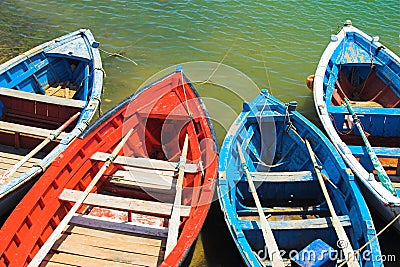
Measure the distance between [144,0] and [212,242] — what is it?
33.1 feet

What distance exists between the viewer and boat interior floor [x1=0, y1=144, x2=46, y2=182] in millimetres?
7174

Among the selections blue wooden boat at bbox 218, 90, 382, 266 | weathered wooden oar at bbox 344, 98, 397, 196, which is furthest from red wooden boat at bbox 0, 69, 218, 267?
weathered wooden oar at bbox 344, 98, 397, 196

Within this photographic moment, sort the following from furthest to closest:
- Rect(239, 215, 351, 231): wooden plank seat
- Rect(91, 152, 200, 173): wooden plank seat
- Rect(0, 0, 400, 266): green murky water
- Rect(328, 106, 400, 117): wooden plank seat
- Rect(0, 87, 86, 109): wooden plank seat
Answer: Rect(0, 0, 400, 266): green murky water
Rect(328, 106, 400, 117): wooden plank seat
Rect(0, 87, 86, 109): wooden plank seat
Rect(91, 152, 200, 173): wooden plank seat
Rect(239, 215, 351, 231): wooden plank seat

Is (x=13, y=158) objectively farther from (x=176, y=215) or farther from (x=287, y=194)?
(x=287, y=194)

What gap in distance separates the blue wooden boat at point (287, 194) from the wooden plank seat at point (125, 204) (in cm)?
74

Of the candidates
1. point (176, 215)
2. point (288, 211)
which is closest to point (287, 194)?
point (288, 211)

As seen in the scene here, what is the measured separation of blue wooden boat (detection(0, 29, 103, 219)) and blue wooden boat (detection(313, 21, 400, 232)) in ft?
13.5

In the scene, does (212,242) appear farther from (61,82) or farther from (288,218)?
(61,82)

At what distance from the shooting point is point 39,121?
324 inches

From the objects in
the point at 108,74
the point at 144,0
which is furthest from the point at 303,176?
the point at 144,0

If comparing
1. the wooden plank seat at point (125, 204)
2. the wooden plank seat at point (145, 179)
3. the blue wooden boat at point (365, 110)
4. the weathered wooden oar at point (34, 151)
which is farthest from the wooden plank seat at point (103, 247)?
the blue wooden boat at point (365, 110)

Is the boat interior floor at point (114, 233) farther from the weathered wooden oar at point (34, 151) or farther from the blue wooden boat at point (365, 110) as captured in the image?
the blue wooden boat at point (365, 110)

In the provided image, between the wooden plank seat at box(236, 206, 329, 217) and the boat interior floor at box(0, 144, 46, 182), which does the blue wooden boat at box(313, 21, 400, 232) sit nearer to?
the wooden plank seat at box(236, 206, 329, 217)

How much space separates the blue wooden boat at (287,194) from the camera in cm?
562
